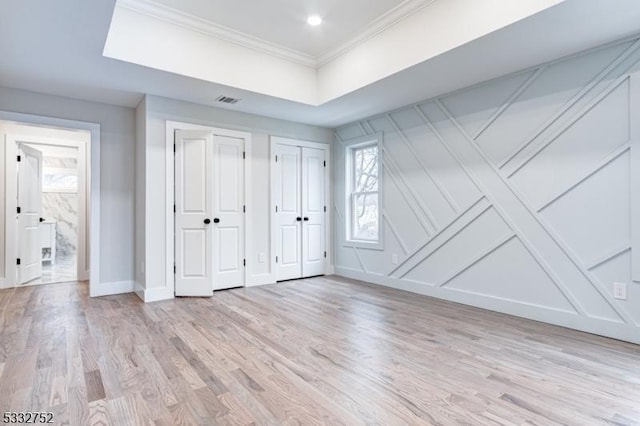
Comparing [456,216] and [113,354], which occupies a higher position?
[456,216]

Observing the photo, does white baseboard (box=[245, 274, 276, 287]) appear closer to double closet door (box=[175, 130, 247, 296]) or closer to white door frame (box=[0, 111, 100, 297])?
double closet door (box=[175, 130, 247, 296])

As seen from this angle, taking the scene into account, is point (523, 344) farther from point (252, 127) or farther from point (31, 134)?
point (31, 134)

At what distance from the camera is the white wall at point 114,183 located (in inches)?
177

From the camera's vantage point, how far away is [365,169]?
18.2 ft

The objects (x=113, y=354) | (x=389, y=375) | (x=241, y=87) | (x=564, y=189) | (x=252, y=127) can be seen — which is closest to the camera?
(x=389, y=375)

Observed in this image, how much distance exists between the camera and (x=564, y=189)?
323 centimetres

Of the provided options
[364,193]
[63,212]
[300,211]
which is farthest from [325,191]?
[63,212]

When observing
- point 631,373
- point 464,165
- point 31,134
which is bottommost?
point 631,373

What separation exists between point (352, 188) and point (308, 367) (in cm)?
375

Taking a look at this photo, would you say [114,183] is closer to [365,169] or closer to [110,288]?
[110,288]

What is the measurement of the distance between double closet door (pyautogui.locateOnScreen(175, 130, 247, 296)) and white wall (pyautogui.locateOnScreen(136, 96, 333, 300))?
0.18 metres

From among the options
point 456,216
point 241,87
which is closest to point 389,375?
point 456,216

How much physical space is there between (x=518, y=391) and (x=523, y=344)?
2.87ft

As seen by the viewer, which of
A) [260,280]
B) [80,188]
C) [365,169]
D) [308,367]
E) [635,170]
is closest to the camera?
[308,367]
